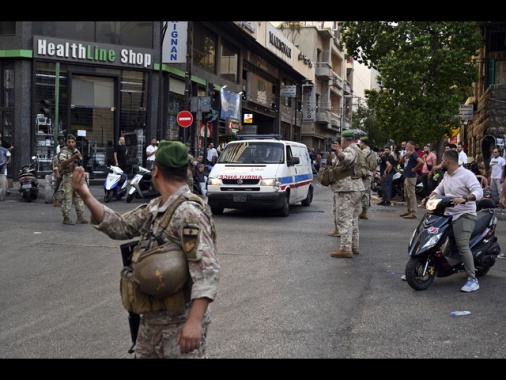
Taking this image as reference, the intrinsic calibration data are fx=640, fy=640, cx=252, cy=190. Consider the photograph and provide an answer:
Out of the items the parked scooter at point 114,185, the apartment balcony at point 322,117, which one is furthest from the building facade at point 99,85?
A: the apartment balcony at point 322,117

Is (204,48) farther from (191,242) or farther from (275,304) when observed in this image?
(191,242)

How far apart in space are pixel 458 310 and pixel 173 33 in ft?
68.3

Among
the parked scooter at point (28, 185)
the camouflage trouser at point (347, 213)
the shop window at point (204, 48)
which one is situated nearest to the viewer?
the camouflage trouser at point (347, 213)

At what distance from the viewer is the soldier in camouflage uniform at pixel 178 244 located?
319 cm

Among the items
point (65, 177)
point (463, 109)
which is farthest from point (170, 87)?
point (65, 177)

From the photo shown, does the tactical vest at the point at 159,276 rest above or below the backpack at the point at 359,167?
below

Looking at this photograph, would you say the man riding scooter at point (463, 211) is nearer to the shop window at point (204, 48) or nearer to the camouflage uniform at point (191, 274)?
the camouflage uniform at point (191, 274)

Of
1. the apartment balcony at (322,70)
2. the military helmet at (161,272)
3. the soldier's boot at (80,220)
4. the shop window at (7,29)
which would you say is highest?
the apartment balcony at (322,70)

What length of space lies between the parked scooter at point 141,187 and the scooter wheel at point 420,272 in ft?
35.5

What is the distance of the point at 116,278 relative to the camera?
788 centimetres

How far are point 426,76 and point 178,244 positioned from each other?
86.4 feet

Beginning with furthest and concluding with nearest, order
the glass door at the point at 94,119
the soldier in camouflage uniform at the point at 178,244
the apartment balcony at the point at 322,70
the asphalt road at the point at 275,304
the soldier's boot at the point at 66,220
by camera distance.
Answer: the apartment balcony at the point at 322,70 < the glass door at the point at 94,119 < the soldier's boot at the point at 66,220 < the asphalt road at the point at 275,304 < the soldier in camouflage uniform at the point at 178,244

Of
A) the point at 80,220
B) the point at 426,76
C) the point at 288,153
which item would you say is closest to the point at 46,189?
the point at 80,220

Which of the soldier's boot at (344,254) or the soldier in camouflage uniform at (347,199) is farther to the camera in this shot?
the soldier's boot at (344,254)
